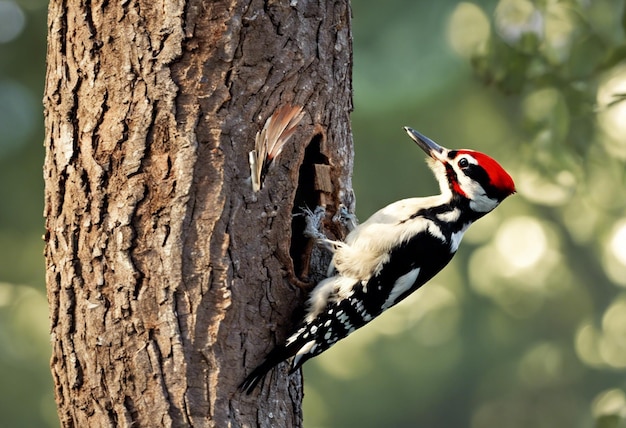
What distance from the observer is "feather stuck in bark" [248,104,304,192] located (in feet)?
8.68

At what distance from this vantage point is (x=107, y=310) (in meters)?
2.60

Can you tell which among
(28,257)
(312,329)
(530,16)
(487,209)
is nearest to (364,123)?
(28,257)

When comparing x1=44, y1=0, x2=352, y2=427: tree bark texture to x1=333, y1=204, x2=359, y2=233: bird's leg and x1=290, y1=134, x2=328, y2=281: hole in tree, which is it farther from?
x1=333, y1=204, x2=359, y2=233: bird's leg

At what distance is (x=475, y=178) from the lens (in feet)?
11.3

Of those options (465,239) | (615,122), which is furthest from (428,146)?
(465,239)

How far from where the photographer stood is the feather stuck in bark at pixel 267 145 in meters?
2.64

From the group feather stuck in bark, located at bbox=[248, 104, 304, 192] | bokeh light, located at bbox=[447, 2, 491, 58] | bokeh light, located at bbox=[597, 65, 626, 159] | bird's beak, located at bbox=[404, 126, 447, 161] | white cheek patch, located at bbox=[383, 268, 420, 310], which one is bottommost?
white cheek patch, located at bbox=[383, 268, 420, 310]

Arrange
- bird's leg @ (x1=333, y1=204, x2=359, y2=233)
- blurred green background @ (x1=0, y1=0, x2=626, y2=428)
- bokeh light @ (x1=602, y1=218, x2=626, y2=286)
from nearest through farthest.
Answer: bird's leg @ (x1=333, y1=204, x2=359, y2=233)
blurred green background @ (x1=0, y1=0, x2=626, y2=428)
bokeh light @ (x1=602, y1=218, x2=626, y2=286)

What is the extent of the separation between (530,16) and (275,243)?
2.07m

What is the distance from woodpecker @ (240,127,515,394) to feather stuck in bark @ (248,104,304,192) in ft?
1.70

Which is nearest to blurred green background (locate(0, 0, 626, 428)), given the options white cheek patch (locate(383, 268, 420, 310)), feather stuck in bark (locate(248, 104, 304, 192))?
white cheek patch (locate(383, 268, 420, 310))

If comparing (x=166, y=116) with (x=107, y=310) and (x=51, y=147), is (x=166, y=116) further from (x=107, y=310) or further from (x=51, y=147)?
(x=107, y=310)

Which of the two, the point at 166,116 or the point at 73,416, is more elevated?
the point at 166,116

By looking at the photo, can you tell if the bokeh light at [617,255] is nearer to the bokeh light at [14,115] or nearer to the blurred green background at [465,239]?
the blurred green background at [465,239]
